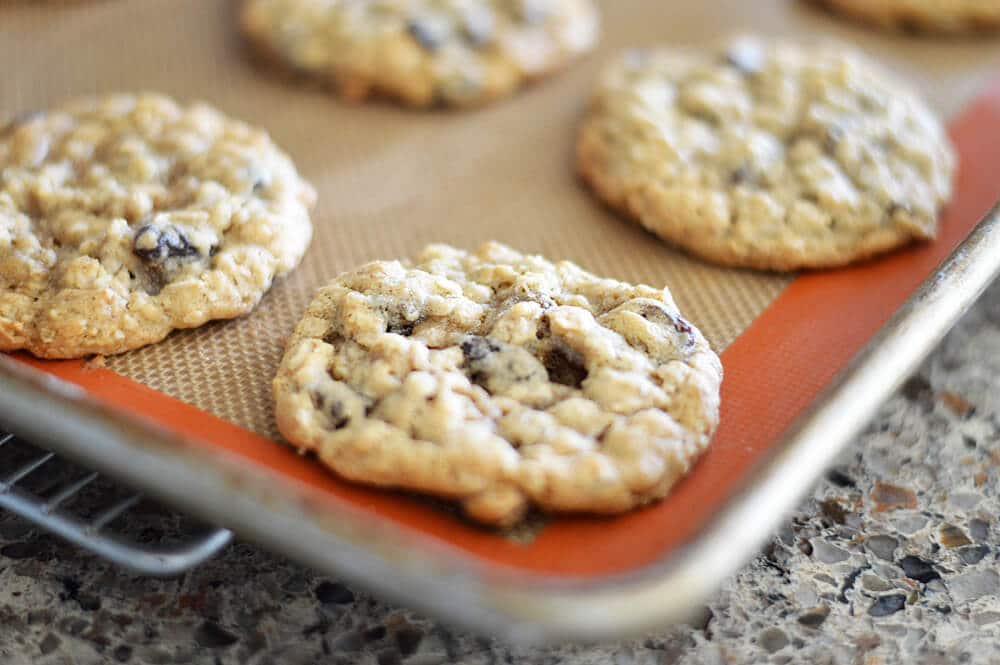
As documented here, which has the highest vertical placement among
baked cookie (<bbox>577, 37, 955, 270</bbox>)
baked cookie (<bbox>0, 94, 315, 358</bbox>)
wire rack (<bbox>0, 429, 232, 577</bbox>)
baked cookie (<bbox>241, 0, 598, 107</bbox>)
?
baked cookie (<bbox>577, 37, 955, 270</bbox>)

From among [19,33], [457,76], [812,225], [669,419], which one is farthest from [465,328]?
[19,33]

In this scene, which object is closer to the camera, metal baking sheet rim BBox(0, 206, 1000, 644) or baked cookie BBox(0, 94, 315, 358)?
metal baking sheet rim BBox(0, 206, 1000, 644)

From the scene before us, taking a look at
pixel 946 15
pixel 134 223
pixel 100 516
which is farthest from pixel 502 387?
pixel 946 15

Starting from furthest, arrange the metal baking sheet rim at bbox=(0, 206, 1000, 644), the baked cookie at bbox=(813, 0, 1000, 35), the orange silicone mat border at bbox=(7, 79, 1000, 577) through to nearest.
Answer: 1. the baked cookie at bbox=(813, 0, 1000, 35)
2. the orange silicone mat border at bbox=(7, 79, 1000, 577)
3. the metal baking sheet rim at bbox=(0, 206, 1000, 644)

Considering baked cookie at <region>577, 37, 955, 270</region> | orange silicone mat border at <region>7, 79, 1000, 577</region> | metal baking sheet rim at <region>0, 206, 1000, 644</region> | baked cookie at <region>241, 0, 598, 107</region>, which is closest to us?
metal baking sheet rim at <region>0, 206, 1000, 644</region>

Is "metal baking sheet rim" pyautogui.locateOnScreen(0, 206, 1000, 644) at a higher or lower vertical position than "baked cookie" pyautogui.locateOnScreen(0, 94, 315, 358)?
higher

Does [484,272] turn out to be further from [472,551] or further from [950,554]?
[950,554]

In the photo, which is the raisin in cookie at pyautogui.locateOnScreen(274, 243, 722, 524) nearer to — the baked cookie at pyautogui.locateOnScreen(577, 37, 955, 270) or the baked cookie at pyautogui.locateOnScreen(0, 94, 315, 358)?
the baked cookie at pyautogui.locateOnScreen(0, 94, 315, 358)

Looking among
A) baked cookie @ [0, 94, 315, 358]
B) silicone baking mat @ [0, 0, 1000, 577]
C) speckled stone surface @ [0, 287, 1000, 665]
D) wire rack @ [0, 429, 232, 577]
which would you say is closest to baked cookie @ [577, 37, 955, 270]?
silicone baking mat @ [0, 0, 1000, 577]
